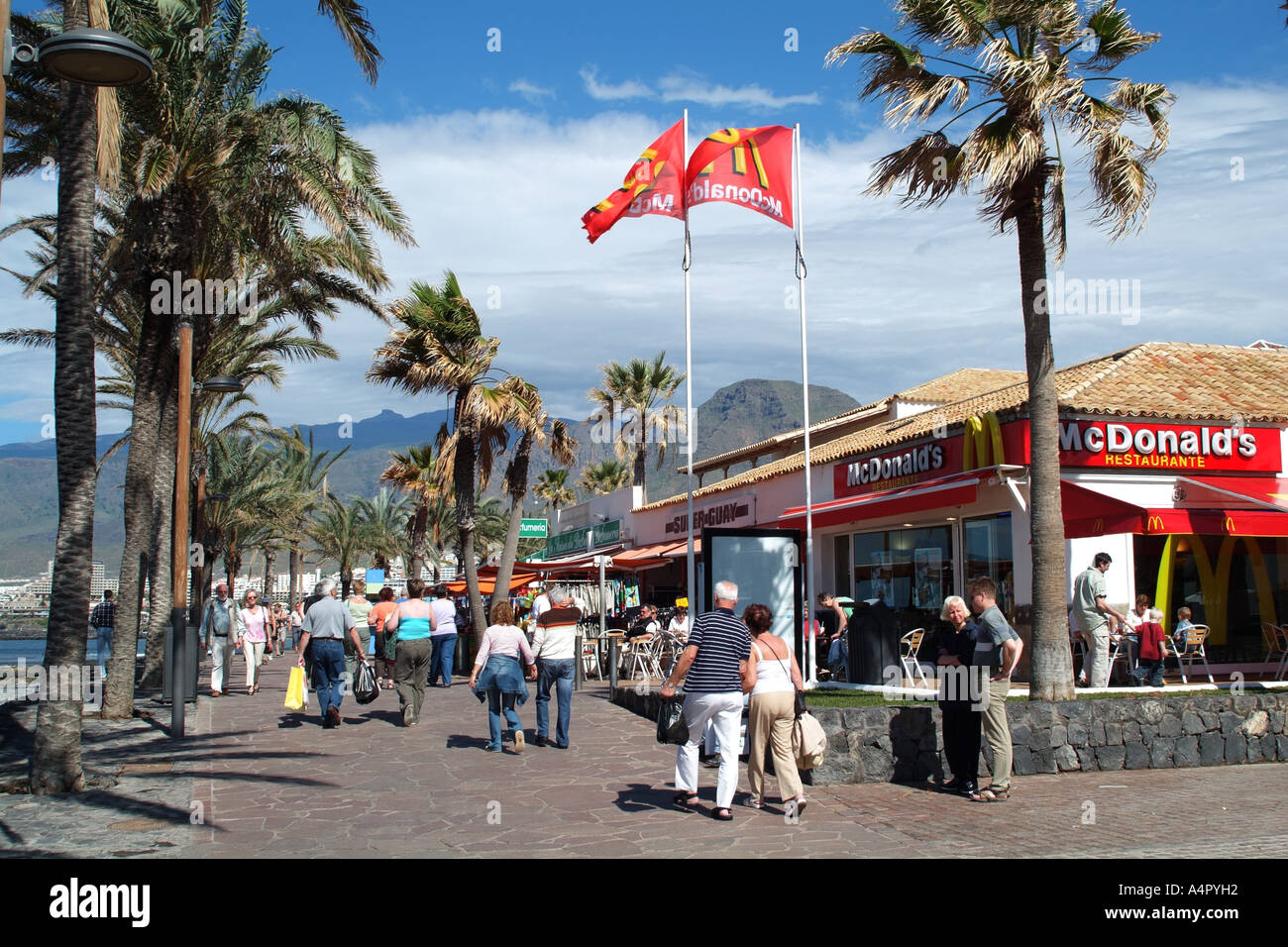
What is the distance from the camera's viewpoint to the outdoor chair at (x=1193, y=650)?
14789 mm

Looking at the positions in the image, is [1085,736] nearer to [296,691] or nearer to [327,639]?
[327,639]

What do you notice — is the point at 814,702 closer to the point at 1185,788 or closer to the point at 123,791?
the point at 1185,788

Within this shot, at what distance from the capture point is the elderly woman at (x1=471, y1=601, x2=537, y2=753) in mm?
11055

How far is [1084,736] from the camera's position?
1055cm

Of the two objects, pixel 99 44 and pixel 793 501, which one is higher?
pixel 99 44

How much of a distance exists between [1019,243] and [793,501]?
45.2 ft

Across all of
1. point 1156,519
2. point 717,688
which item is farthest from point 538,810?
point 1156,519

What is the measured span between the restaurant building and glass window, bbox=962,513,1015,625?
0.03 metres

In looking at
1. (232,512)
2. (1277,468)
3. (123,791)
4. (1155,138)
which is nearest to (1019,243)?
(1155,138)

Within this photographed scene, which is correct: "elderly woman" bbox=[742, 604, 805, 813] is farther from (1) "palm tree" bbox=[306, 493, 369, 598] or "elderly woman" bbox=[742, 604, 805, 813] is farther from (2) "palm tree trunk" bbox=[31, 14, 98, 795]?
(1) "palm tree" bbox=[306, 493, 369, 598]

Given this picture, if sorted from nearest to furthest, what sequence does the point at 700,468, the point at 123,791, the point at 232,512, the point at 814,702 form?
1. the point at 123,791
2. the point at 814,702
3. the point at 232,512
4. the point at 700,468

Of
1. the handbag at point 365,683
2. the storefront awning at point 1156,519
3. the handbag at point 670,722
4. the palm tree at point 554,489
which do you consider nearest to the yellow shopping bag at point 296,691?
the handbag at point 365,683

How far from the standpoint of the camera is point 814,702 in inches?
433

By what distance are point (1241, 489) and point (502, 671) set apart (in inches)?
493
